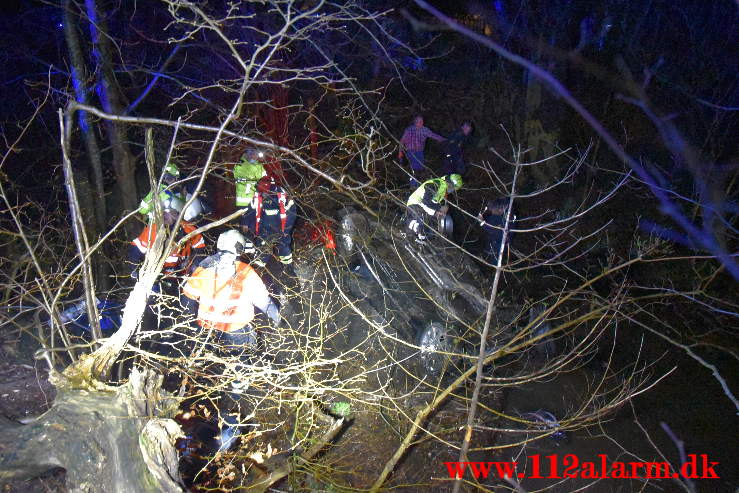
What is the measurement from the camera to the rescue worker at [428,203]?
7.08 meters

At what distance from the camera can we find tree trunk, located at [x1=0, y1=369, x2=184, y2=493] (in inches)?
108

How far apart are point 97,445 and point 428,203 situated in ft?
17.7

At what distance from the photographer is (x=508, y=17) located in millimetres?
12977

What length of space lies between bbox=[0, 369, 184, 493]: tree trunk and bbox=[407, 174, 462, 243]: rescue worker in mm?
4672

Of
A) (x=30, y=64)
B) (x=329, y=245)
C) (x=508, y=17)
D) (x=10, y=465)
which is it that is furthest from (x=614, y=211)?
(x=30, y=64)

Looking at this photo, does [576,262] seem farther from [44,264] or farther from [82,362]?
[44,264]

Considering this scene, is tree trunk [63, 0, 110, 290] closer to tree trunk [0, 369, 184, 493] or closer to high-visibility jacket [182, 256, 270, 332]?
high-visibility jacket [182, 256, 270, 332]

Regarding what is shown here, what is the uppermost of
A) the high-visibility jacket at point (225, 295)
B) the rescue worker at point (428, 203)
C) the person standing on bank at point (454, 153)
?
the high-visibility jacket at point (225, 295)

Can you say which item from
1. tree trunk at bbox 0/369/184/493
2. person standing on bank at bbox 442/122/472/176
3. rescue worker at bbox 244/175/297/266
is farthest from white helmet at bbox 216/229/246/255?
person standing on bank at bbox 442/122/472/176

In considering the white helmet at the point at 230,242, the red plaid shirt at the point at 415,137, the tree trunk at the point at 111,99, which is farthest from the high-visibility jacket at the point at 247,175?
the red plaid shirt at the point at 415,137

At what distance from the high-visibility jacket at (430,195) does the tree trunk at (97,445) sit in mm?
4891

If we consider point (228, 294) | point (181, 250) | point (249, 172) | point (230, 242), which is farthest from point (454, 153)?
point (228, 294)

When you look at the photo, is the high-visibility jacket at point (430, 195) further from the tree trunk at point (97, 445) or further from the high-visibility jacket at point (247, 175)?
the tree trunk at point (97, 445)

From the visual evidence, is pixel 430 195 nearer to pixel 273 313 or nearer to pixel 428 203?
pixel 428 203
